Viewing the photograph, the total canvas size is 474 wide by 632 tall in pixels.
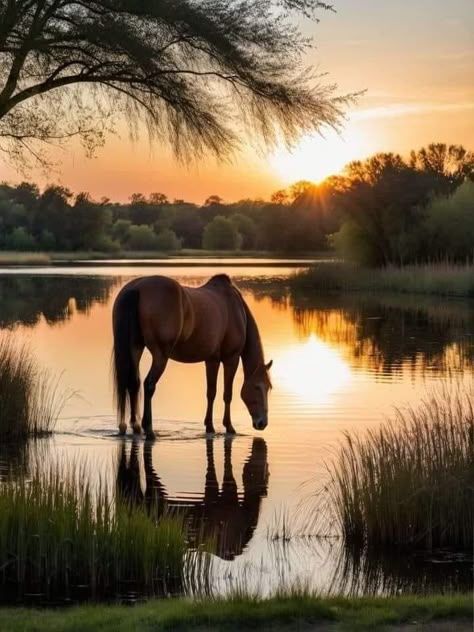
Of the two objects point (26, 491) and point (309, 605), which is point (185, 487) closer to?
point (26, 491)

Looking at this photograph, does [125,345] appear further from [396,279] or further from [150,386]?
[396,279]

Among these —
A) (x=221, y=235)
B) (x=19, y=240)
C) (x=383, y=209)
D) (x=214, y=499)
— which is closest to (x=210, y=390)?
(x=214, y=499)

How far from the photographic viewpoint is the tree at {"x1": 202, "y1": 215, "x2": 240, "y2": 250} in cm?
11381

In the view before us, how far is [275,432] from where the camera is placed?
12828 mm

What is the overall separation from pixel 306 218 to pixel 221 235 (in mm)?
16278

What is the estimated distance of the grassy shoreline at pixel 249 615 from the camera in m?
5.59

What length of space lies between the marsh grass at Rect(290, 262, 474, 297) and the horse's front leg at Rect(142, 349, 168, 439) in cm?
2865

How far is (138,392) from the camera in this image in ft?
39.0

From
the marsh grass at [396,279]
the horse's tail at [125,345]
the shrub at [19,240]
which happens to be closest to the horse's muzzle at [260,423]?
the horse's tail at [125,345]

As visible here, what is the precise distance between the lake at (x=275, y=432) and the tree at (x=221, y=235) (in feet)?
267

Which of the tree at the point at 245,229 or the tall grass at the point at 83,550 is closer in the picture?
the tall grass at the point at 83,550

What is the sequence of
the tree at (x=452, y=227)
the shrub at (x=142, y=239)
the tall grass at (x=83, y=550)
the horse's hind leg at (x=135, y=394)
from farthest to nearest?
the shrub at (x=142, y=239), the tree at (x=452, y=227), the horse's hind leg at (x=135, y=394), the tall grass at (x=83, y=550)

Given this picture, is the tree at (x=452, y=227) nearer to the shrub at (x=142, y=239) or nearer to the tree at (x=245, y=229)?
the shrub at (x=142, y=239)

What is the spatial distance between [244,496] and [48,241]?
90.5 metres
